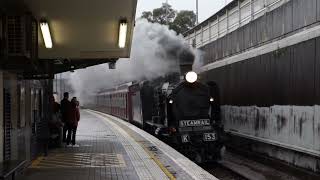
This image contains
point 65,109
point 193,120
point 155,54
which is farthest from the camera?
point 155,54

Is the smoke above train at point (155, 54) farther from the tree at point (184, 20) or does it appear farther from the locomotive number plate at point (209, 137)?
the tree at point (184, 20)

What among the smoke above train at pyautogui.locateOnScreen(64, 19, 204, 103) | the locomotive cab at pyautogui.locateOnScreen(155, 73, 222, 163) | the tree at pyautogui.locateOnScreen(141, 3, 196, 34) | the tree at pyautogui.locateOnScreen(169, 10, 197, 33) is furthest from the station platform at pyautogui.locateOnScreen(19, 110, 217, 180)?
the tree at pyautogui.locateOnScreen(141, 3, 196, 34)

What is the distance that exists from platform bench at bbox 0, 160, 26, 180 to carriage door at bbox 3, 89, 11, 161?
0.56 feet

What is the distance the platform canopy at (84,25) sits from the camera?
25.9 feet

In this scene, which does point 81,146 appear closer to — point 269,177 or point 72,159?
point 72,159

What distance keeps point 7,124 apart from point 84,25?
208cm

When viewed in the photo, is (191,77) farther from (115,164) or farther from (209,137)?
(115,164)

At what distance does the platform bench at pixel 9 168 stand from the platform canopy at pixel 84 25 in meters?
2.30

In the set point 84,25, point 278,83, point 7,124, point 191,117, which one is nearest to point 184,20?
point 278,83

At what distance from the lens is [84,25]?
29.8ft

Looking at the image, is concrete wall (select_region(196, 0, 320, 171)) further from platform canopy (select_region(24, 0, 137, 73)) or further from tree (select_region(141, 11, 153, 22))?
tree (select_region(141, 11, 153, 22))

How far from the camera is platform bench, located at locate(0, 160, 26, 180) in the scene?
7.33m

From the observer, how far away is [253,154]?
61.1 feet

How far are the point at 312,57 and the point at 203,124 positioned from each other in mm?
3808
